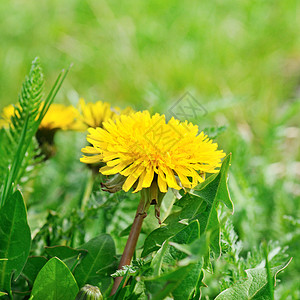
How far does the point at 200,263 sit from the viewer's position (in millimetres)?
647

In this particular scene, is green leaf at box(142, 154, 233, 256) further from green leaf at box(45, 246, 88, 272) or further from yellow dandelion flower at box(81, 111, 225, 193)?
green leaf at box(45, 246, 88, 272)

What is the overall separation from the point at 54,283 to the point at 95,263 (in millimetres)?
120

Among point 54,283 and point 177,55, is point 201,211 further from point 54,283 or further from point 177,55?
point 177,55

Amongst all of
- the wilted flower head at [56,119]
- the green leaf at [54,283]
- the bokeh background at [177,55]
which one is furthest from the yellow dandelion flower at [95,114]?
the bokeh background at [177,55]

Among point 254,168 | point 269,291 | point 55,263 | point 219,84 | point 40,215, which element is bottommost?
point 40,215

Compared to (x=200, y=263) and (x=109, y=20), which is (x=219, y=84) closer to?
(x=109, y=20)

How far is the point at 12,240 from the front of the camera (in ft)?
2.54

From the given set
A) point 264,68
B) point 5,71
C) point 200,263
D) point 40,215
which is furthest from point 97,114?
point 264,68

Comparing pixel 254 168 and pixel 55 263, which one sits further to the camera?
pixel 254 168

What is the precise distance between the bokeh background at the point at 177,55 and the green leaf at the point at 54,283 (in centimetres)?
92

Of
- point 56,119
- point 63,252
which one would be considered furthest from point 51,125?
point 63,252

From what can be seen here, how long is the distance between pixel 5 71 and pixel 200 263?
1.79 metres

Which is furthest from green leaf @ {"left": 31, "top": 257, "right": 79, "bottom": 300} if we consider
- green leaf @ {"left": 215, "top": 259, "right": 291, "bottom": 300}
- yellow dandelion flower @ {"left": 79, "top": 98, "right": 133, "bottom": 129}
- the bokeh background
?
the bokeh background

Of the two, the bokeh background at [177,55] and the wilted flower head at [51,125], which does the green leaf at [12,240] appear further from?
the bokeh background at [177,55]
